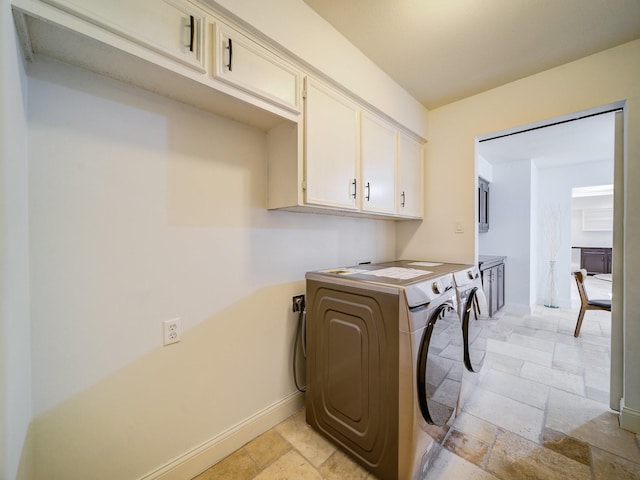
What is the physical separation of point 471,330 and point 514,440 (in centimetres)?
65

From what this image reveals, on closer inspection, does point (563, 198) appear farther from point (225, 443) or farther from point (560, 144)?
point (225, 443)

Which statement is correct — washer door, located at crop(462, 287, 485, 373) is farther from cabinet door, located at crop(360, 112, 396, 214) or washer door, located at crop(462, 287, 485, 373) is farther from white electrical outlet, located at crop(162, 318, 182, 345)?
white electrical outlet, located at crop(162, 318, 182, 345)

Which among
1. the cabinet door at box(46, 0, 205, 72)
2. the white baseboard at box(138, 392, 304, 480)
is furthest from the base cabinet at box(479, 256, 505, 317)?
the cabinet door at box(46, 0, 205, 72)

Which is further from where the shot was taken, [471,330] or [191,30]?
[471,330]

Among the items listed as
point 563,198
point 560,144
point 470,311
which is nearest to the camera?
point 470,311

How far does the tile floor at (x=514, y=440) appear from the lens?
135cm

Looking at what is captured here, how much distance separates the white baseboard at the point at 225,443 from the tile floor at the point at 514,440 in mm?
38

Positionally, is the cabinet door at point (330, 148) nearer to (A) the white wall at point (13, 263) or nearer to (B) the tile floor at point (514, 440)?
(A) the white wall at point (13, 263)

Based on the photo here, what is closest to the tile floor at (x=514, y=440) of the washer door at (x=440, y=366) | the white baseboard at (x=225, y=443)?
the white baseboard at (x=225, y=443)

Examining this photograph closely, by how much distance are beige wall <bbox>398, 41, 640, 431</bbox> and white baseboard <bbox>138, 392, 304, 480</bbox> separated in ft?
5.89

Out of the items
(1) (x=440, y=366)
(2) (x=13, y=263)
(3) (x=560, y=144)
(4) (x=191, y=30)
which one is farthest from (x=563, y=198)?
(2) (x=13, y=263)

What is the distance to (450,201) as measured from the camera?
237cm

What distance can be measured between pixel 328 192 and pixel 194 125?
2.67ft

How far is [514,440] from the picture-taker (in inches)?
61.7
